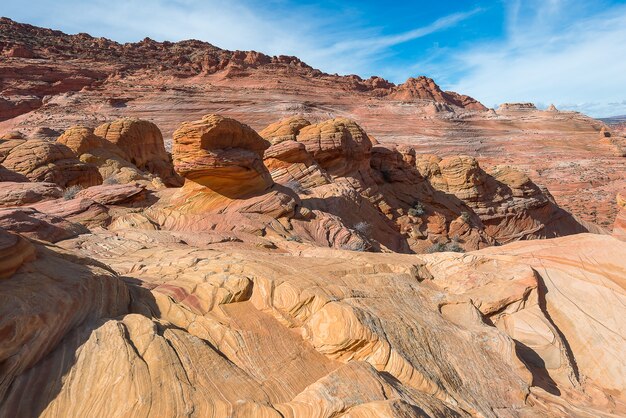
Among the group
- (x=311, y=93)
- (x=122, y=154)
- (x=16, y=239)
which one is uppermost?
(x=311, y=93)

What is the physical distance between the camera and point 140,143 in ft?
82.6

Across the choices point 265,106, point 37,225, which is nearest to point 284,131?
point 37,225

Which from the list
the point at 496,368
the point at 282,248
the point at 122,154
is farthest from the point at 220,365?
the point at 122,154

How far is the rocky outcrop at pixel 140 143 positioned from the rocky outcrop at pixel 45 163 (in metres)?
6.37

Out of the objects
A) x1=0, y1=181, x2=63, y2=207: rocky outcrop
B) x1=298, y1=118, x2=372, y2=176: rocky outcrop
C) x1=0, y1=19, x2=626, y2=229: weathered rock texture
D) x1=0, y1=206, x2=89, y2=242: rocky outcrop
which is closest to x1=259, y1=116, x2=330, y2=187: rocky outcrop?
x1=298, y1=118, x2=372, y2=176: rocky outcrop

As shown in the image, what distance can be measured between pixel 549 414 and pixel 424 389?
1436mm

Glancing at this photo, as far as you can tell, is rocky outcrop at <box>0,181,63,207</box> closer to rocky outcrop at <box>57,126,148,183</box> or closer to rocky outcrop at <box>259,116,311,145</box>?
rocky outcrop at <box>57,126,148,183</box>

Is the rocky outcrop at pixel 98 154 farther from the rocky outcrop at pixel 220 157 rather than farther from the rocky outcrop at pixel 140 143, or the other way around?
the rocky outcrop at pixel 220 157

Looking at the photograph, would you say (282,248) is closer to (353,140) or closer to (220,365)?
(220,365)

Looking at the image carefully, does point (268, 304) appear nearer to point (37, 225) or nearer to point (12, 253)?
point (12, 253)

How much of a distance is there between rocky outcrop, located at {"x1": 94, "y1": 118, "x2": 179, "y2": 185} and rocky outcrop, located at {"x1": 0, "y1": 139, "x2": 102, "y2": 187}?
20.9 feet

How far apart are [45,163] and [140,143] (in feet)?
31.1

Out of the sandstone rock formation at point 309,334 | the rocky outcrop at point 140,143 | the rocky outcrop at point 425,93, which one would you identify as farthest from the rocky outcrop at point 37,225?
the rocky outcrop at point 425,93

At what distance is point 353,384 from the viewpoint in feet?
11.8
